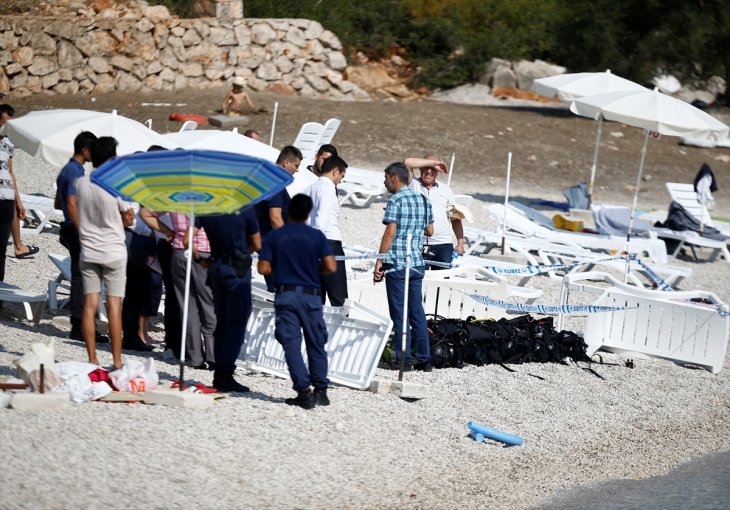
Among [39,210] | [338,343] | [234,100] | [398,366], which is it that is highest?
[338,343]

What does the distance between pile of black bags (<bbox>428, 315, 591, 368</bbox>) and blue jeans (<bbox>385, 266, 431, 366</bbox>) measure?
0.87ft

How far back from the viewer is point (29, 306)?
382 inches

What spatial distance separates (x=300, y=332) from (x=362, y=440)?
0.82m

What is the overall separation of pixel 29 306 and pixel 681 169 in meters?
19.2

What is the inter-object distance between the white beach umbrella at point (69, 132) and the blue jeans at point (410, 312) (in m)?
2.74

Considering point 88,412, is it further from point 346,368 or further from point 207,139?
point 207,139

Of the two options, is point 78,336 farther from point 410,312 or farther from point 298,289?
point 410,312

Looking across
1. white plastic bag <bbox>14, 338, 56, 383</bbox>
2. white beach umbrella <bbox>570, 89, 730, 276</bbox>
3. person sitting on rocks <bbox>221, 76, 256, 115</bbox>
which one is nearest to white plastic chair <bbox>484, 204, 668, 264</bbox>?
white beach umbrella <bbox>570, 89, 730, 276</bbox>

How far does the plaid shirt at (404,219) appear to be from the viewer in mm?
8805

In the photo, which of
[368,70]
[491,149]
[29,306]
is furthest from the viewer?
[368,70]

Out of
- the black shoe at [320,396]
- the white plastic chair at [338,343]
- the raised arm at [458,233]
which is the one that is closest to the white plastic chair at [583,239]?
the raised arm at [458,233]

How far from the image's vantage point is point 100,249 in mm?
7902

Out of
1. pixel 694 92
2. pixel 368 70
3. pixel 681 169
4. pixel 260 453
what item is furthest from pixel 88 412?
pixel 694 92

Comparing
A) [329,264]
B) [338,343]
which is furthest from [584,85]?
[329,264]
